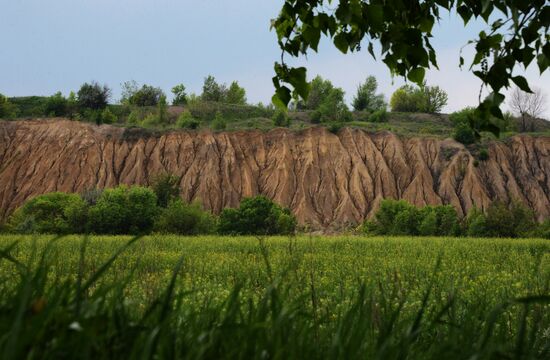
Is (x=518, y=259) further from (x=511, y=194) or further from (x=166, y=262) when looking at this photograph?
(x=511, y=194)

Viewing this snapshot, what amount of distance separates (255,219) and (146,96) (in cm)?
5505

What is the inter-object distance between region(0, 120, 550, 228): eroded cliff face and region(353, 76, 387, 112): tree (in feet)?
121

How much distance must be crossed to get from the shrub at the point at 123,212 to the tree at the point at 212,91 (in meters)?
56.2

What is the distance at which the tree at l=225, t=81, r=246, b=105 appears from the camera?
99719mm

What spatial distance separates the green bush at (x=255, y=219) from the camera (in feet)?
147

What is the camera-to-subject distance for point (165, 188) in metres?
51.3

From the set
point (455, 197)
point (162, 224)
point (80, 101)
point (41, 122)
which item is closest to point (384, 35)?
point (162, 224)

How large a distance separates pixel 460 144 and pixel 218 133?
22871mm

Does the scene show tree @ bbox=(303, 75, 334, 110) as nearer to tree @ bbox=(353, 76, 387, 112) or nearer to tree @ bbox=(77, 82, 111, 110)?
tree @ bbox=(353, 76, 387, 112)

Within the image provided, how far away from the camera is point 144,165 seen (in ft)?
184

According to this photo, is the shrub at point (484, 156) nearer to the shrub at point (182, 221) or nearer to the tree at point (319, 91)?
the shrub at point (182, 221)

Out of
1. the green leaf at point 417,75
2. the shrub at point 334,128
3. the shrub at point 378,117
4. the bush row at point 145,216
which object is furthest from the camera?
the shrub at point 378,117

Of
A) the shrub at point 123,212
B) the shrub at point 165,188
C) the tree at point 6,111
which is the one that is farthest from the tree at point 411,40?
the tree at point 6,111

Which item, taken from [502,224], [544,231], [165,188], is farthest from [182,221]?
[544,231]
